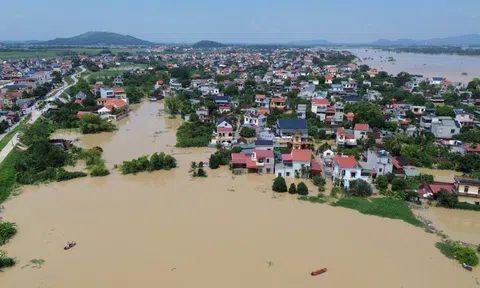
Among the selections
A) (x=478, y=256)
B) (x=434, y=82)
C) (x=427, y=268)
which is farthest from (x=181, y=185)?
(x=434, y=82)

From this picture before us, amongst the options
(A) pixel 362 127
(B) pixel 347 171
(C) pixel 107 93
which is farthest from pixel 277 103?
(C) pixel 107 93

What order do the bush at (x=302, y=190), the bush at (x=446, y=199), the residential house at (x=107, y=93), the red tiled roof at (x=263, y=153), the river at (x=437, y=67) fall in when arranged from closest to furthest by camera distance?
the bush at (x=446, y=199), the bush at (x=302, y=190), the red tiled roof at (x=263, y=153), the residential house at (x=107, y=93), the river at (x=437, y=67)

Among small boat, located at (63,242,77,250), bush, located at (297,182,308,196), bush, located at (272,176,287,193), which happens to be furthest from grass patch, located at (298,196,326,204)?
small boat, located at (63,242,77,250)

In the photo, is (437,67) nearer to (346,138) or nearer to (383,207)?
(346,138)

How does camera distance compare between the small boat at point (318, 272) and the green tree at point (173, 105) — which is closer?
the small boat at point (318, 272)

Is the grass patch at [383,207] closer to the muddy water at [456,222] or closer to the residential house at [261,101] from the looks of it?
the muddy water at [456,222]

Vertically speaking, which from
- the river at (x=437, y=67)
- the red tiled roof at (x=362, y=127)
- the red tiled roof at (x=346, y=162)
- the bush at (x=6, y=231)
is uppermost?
the river at (x=437, y=67)

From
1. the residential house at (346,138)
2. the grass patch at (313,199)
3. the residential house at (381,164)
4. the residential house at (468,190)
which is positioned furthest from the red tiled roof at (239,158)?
the residential house at (468,190)
